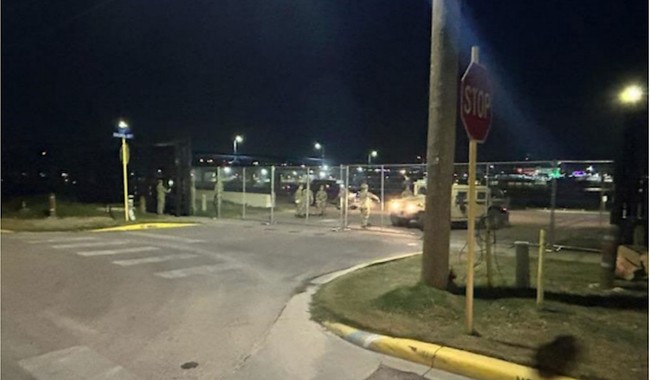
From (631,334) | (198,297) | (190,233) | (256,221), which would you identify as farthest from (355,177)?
(631,334)

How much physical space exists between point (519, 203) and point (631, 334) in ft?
75.5

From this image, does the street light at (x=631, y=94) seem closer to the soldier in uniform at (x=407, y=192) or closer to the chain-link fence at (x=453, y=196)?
the chain-link fence at (x=453, y=196)

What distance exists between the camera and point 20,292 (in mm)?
8109

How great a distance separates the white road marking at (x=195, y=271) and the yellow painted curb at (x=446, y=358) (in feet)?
15.0

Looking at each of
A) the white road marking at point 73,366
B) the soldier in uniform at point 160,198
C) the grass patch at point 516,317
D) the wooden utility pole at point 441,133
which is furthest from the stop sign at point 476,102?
the soldier in uniform at point 160,198

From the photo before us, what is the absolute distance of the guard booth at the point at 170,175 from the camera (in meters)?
24.2

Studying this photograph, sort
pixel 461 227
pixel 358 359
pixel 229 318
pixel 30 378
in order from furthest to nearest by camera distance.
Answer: pixel 461 227 → pixel 229 318 → pixel 358 359 → pixel 30 378

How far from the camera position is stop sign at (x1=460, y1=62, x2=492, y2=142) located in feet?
17.2

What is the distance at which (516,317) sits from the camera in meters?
6.18

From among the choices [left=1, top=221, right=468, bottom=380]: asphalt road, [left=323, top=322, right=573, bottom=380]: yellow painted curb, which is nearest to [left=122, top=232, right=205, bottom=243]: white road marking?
[left=1, top=221, right=468, bottom=380]: asphalt road

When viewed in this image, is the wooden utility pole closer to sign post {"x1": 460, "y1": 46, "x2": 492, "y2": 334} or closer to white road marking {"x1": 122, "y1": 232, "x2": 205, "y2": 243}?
sign post {"x1": 460, "y1": 46, "x2": 492, "y2": 334}

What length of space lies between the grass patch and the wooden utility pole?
20.2 inches

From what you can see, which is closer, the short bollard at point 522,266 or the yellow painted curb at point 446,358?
the yellow painted curb at point 446,358

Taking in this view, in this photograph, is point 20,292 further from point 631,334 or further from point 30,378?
point 631,334
